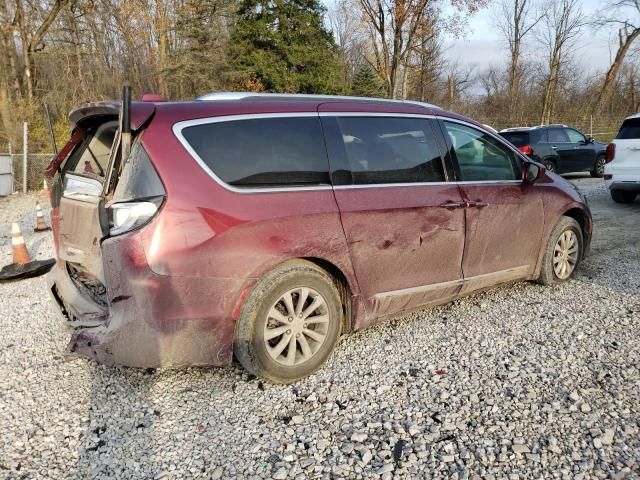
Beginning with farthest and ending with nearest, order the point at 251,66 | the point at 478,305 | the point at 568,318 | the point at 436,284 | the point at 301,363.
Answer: the point at 251,66 < the point at 478,305 < the point at 568,318 < the point at 436,284 < the point at 301,363

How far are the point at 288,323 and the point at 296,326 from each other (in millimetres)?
63

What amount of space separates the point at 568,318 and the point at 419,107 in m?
2.17

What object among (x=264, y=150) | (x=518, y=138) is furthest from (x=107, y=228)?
(x=518, y=138)

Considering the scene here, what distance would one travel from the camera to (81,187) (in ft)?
10.4

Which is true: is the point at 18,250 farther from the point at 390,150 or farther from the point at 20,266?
the point at 390,150

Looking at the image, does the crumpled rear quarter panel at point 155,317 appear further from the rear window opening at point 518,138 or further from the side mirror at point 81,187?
the rear window opening at point 518,138

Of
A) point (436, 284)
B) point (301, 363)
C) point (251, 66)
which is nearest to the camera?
point (301, 363)

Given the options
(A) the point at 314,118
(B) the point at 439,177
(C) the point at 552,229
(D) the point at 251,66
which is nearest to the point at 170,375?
(A) the point at 314,118

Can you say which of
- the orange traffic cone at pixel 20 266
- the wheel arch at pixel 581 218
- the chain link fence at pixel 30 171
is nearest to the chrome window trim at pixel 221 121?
the wheel arch at pixel 581 218

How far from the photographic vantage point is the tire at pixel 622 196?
9.73 metres

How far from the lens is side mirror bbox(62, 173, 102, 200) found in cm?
302

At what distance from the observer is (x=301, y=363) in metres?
3.16

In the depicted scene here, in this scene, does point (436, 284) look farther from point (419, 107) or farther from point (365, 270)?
point (419, 107)

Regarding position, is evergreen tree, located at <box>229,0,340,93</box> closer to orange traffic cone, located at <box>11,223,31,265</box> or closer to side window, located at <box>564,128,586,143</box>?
side window, located at <box>564,128,586,143</box>
